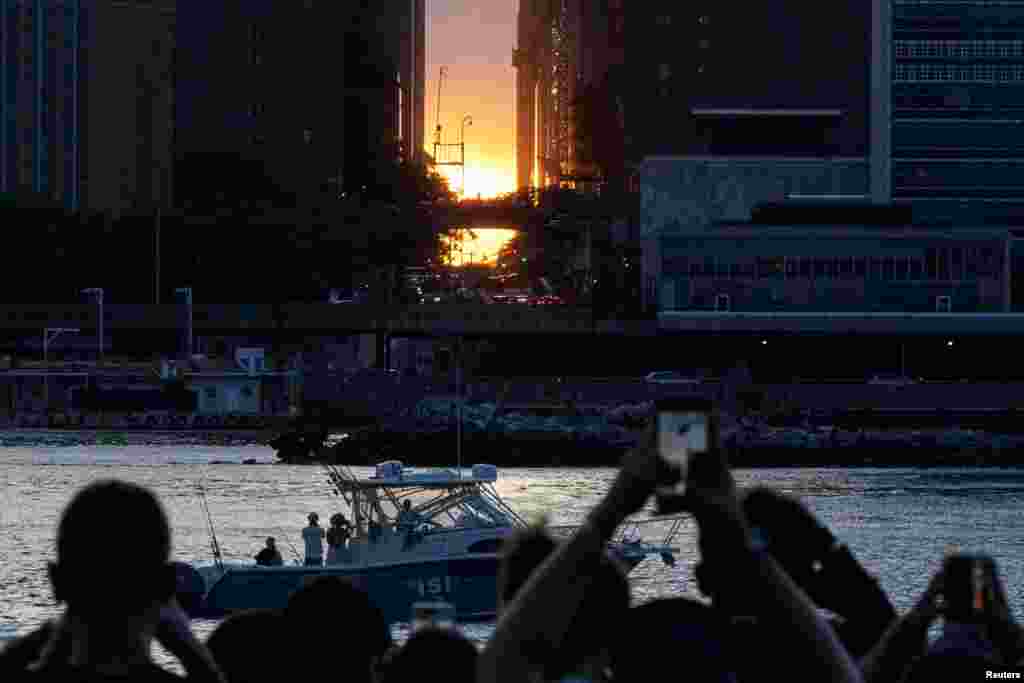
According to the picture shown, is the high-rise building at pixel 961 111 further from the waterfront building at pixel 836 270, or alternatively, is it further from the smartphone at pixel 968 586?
the smartphone at pixel 968 586

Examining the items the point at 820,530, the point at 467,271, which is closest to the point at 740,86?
the point at 467,271

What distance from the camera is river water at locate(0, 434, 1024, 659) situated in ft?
134

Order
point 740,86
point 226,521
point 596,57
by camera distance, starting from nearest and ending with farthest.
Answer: point 226,521 → point 740,86 → point 596,57

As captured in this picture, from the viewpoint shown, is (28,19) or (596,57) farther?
(596,57)

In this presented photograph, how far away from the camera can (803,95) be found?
13725 cm

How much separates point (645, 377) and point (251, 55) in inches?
2588

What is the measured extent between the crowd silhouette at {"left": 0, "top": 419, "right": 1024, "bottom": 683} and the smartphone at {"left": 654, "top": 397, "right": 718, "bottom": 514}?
2 cm

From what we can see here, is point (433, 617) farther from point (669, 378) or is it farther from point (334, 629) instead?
point (669, 378)

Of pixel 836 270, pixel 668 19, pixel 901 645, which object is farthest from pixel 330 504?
pixel 668 19

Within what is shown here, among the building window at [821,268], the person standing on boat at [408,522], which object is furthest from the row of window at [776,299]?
the person standing on boat at [408,522]

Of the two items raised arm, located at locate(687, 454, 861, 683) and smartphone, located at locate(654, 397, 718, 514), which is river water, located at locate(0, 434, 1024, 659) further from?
smartphone, located at locate(654, 397, 718, 514)

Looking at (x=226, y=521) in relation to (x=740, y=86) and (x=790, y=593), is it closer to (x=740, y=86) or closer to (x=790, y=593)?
(x=790, y=593)

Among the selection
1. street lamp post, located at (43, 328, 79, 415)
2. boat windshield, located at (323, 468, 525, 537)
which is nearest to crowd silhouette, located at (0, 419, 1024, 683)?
boat windshield, located at (323, 468, 525, 537)

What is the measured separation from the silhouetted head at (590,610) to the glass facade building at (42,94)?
534 ft
